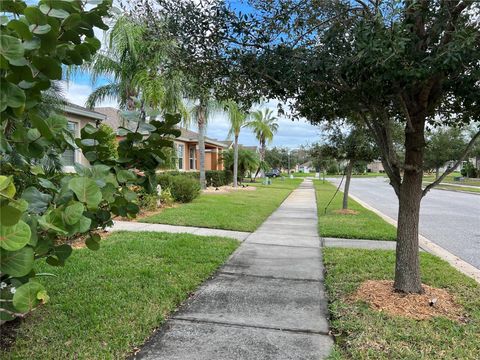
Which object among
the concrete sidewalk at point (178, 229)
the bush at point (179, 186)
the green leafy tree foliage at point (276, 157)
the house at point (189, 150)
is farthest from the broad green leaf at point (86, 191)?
the green leafy tree foliage at point (276, 157)

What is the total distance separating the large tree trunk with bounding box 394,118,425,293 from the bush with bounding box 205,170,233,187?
25.3 metres

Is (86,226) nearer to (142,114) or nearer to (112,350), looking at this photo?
(142,114)

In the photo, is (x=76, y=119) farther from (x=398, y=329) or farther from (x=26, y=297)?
(x=26, y=297)

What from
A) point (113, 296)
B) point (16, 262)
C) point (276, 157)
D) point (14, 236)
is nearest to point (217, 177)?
point (113, 296)

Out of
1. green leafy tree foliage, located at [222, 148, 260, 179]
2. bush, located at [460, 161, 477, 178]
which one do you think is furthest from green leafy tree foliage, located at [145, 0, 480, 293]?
bush, located at [460, 161, 477, 178]

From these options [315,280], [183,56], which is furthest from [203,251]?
[183,56]

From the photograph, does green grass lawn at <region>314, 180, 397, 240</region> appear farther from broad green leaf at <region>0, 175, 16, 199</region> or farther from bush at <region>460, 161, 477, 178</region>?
bush at <region>460, 161, 477, 178</region>

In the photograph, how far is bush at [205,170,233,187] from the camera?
30.1m

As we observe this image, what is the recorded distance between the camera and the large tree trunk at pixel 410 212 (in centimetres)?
475

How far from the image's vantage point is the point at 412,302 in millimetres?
4691

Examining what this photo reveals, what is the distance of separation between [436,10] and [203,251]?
523cm

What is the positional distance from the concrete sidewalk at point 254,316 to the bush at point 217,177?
898 inches

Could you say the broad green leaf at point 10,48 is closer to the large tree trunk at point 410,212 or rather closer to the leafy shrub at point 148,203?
the large tree trunk at point 410,212

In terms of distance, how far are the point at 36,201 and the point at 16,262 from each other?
1.56ft
